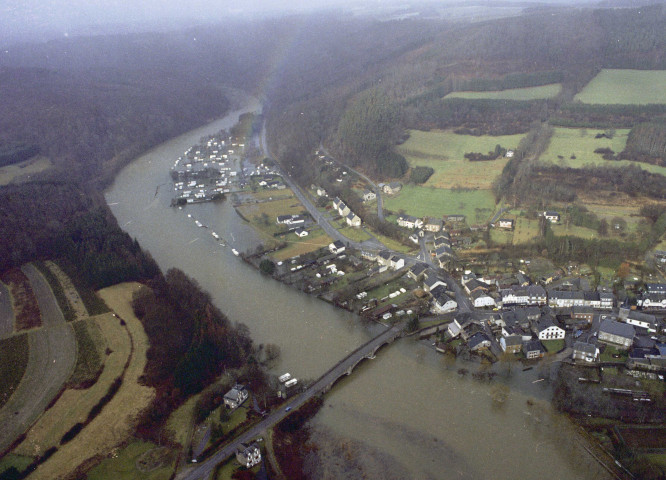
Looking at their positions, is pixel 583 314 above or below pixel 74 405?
below

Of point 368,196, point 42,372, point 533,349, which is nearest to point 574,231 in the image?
point 533,349

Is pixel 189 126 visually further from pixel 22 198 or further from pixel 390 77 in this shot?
pixel 22 198

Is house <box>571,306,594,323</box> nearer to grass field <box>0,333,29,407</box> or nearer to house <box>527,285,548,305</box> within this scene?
house <box>527,285,548,305</box>

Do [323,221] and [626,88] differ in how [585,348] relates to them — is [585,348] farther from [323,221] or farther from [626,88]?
[626,88]

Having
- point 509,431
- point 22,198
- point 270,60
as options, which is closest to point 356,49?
point 270,60

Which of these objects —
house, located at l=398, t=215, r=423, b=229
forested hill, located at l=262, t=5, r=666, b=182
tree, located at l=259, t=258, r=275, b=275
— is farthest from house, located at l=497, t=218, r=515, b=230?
tree, located at l=259, t=258, r=275, b=275

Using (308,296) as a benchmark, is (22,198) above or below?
above
